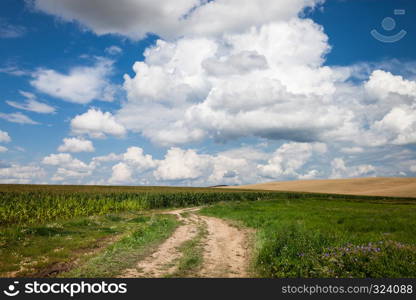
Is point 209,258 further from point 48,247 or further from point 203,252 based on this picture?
point 48,247

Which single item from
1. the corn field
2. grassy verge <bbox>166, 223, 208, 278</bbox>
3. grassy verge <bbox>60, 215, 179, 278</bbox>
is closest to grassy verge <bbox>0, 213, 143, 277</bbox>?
grassy verge <bbox>60, 215, 179, 278</bbox>

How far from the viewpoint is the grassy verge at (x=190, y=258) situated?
10269mm

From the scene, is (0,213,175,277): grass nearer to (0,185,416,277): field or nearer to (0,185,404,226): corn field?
(0,185,416,277): field

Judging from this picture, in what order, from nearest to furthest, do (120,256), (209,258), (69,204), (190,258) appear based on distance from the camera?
(190,258) < (209,258) < (120,256) < (69,204)

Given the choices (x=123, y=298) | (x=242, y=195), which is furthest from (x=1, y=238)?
(x=242, y=195)

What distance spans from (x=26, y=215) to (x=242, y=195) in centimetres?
5738

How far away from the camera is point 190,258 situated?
12328mm

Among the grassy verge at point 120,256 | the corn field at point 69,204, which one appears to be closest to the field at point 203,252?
the grassy verge at point 120,256

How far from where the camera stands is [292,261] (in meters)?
11.1

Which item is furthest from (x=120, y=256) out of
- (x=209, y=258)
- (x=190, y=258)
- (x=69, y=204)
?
(x=69, y=204)

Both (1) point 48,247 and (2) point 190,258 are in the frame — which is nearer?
(2) point 190,258

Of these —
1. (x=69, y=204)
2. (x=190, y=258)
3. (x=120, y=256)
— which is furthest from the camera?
(x=69, y=204)

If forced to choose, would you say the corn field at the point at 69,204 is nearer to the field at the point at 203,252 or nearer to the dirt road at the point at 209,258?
the field at the point at 203,252

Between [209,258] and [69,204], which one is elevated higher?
[69,204]
